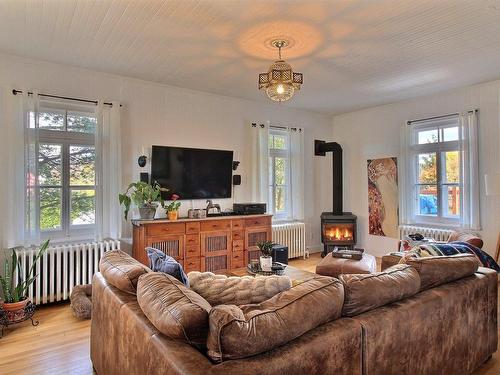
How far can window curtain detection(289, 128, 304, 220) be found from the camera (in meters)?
5.71

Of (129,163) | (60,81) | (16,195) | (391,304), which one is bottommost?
(391,304)

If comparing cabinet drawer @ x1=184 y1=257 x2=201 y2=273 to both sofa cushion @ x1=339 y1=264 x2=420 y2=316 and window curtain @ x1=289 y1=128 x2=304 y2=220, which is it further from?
sofa cushion @ x1=339 y1=264 x2=420 y2=316

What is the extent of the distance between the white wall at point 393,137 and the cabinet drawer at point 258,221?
2184 mm

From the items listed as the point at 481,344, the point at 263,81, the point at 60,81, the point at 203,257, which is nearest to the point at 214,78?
the point at 263,81

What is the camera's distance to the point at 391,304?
1.70 metres

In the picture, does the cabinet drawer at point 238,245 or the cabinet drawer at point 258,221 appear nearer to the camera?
the cabinet drawer at point 238,245

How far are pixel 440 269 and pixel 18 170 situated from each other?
13.1 feet

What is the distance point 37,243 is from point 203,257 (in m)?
1.91

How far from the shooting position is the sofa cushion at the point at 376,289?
1.56 m

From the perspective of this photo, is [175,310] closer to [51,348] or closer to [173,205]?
[51,348]

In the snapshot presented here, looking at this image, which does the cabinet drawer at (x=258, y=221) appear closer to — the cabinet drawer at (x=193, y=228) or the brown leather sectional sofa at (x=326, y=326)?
the cabinet drawer at (x=193, y=228)

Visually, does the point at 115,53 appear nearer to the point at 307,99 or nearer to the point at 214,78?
the point at 214,78

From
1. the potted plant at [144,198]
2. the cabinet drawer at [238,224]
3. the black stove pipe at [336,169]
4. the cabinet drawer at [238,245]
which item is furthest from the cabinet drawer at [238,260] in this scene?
the black stove pipe at [336,169]

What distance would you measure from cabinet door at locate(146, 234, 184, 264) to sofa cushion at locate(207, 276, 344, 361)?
270cm
